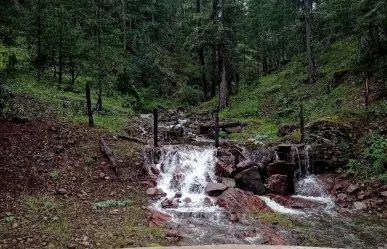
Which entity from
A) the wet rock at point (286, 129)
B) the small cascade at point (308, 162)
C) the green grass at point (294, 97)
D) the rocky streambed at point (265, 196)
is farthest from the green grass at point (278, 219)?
the wet rock at point (286, 129)

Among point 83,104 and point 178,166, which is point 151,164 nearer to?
point 178,166

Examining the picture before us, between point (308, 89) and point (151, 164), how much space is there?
15.7m

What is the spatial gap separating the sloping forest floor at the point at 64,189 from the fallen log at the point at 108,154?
8.3 inches

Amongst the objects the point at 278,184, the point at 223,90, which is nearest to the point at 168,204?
the point at 278,184

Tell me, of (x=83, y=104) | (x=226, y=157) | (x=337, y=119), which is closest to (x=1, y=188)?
(x=226, y=157)

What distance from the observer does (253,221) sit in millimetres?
10789

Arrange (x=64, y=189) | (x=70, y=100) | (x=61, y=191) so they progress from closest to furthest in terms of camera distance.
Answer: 1. (x=61, y=191)
2. (x=64, y=189)
3. (x=70, y=100)

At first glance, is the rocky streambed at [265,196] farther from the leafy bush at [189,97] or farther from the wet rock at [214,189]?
the leafy bush at [189,97]

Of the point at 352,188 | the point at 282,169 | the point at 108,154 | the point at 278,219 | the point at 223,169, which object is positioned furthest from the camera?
the point at 223,169

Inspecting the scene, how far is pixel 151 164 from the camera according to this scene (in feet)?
49.3

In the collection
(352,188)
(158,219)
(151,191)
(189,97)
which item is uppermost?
(189,97)

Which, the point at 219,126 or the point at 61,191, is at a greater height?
the point at 219,126

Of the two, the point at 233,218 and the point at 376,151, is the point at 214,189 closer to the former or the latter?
the point at 233,218

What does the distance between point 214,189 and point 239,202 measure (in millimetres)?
1379
